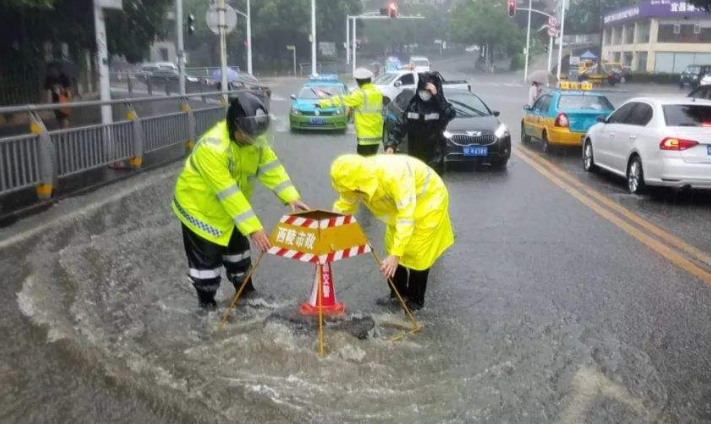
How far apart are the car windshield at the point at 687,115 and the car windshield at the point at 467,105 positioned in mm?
4445

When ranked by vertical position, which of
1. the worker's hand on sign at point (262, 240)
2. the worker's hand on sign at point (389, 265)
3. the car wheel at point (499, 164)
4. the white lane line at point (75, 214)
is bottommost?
the car wheel at point (499, 164)

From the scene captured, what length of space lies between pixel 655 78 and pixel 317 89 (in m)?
47.7

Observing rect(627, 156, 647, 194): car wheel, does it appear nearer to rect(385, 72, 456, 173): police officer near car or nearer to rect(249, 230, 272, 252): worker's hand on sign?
rect(385, 72, 456, 173): police officer near car

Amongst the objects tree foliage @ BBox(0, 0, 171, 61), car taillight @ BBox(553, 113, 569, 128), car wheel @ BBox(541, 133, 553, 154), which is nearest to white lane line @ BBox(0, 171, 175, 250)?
tree foliage @ BBox(0, 0, 171, 61)

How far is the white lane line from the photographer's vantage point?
23.4ft

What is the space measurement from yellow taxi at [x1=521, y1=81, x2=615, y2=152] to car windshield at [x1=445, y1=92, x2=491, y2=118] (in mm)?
1944

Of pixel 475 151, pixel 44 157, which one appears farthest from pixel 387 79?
pixel 44 157

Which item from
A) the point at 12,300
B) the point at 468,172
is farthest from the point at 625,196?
the point at 12,300

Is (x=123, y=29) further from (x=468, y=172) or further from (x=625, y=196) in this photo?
(x=625, y=196)

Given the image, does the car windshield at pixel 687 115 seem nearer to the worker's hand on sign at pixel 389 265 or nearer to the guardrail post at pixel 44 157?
the worker's hand on sign at pixel 389 265

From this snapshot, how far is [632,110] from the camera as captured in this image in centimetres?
1180

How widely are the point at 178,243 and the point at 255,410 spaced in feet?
13.1

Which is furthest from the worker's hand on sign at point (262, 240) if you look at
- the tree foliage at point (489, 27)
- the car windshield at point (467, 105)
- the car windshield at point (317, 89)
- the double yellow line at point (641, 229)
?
the tree foliage at point (489, 27)

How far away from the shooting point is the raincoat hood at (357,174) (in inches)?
190
